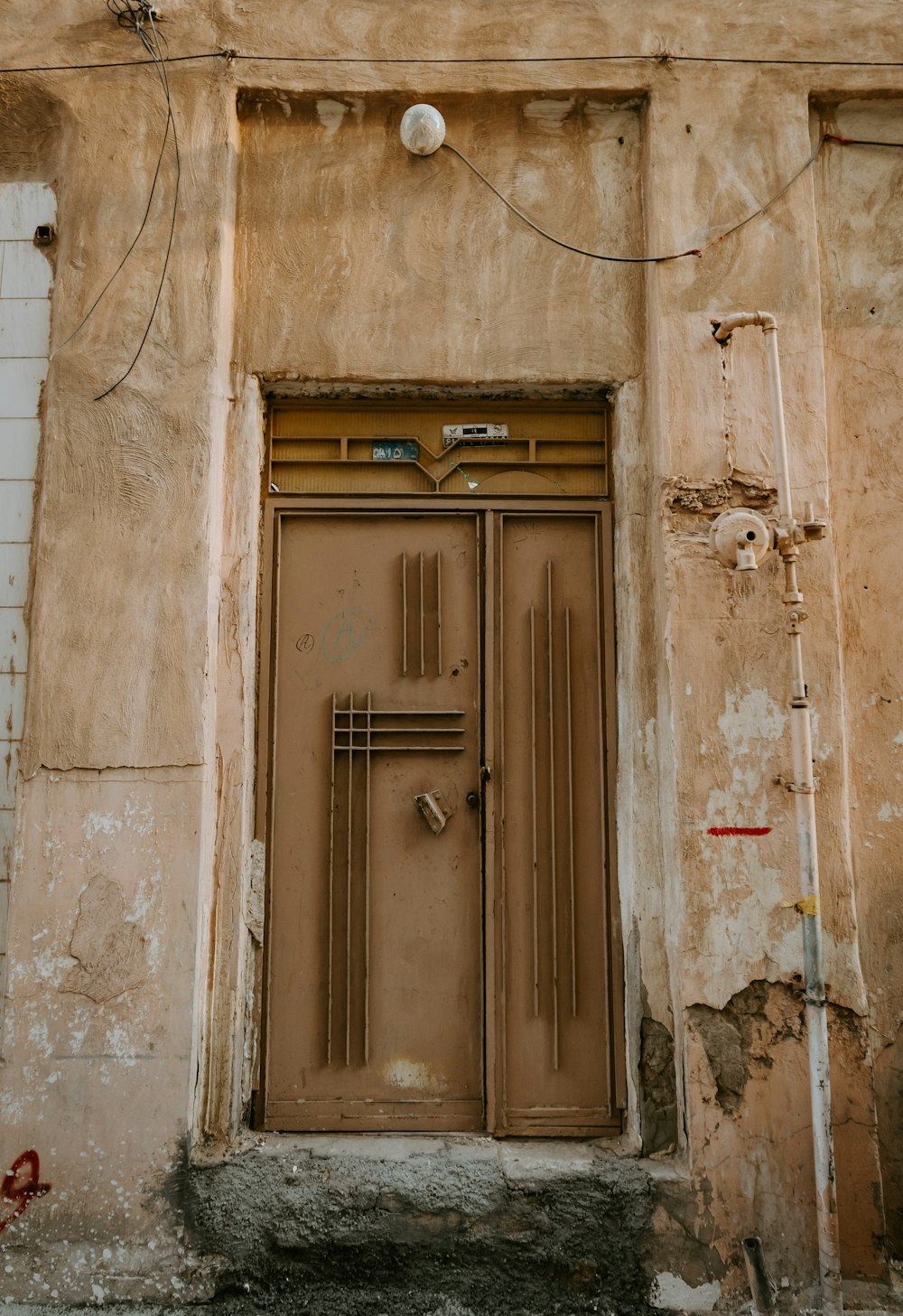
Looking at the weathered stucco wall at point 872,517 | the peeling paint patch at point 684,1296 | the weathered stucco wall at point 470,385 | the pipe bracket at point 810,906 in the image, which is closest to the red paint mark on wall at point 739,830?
the weathered stucco wall at point 470,385

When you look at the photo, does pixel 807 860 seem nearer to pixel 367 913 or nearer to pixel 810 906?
pixel 810 906

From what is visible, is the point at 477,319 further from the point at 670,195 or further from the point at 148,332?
the point at 148,332

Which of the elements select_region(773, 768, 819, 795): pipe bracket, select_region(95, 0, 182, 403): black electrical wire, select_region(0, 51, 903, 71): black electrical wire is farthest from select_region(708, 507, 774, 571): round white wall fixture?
select_region(95, 0, 182, 403): black electrical wire

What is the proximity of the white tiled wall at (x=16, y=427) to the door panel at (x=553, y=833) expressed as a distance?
83.9 inches

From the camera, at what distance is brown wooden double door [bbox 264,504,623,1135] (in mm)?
3945

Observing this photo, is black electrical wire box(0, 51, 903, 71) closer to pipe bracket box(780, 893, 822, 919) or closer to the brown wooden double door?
the brown wooden double door

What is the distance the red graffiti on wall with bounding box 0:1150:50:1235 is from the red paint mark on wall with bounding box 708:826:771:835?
294 centimetres

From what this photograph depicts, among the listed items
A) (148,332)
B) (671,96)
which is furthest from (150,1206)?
(671,96)

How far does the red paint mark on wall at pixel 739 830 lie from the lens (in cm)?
380

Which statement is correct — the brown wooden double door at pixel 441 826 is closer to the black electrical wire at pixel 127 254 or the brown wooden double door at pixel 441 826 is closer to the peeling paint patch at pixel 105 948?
the peeling paint patch at pixel 105 948

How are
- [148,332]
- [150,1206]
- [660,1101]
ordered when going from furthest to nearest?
1. [148,332]
2. [660,1101]
3. [150,1206]

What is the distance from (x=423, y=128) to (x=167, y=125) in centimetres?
115

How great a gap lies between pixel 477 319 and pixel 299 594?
149cm

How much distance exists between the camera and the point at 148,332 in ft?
13.4
